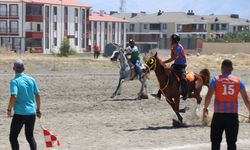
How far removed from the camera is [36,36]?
105500mm

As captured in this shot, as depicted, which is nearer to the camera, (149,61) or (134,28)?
(149,61)

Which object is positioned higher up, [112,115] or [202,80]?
[202,80]

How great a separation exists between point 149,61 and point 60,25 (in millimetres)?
97603

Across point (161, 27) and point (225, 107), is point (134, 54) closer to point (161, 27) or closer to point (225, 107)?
point (225, 107)

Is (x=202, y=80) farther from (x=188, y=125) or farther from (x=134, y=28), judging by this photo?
(x=134, y=28)

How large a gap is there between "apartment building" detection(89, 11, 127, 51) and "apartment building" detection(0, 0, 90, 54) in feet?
25.4

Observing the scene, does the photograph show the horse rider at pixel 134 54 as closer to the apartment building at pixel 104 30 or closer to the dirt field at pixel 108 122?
the dirt field at pixel 108 122

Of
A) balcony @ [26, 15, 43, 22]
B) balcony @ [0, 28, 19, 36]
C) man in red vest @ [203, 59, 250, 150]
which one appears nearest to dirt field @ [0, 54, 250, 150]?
man in red vest @ [203, 59, 250, 150]

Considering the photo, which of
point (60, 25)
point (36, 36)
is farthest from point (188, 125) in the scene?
point (60, 25)

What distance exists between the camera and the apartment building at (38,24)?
10400cm

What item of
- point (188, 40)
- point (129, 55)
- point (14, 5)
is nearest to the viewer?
point (129, 55)

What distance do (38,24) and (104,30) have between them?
2500 centimetres

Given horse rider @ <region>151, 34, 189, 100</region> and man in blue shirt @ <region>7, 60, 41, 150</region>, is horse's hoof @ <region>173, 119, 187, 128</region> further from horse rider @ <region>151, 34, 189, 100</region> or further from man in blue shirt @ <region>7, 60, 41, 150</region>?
man in blue shirt @ <region>7, 60, 41, 150</region>

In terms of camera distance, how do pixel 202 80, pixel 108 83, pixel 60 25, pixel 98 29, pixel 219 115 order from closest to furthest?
pixel 219 115, pixel 202 80, pixel 108 83, pixel 60 25, pixel 98 29
